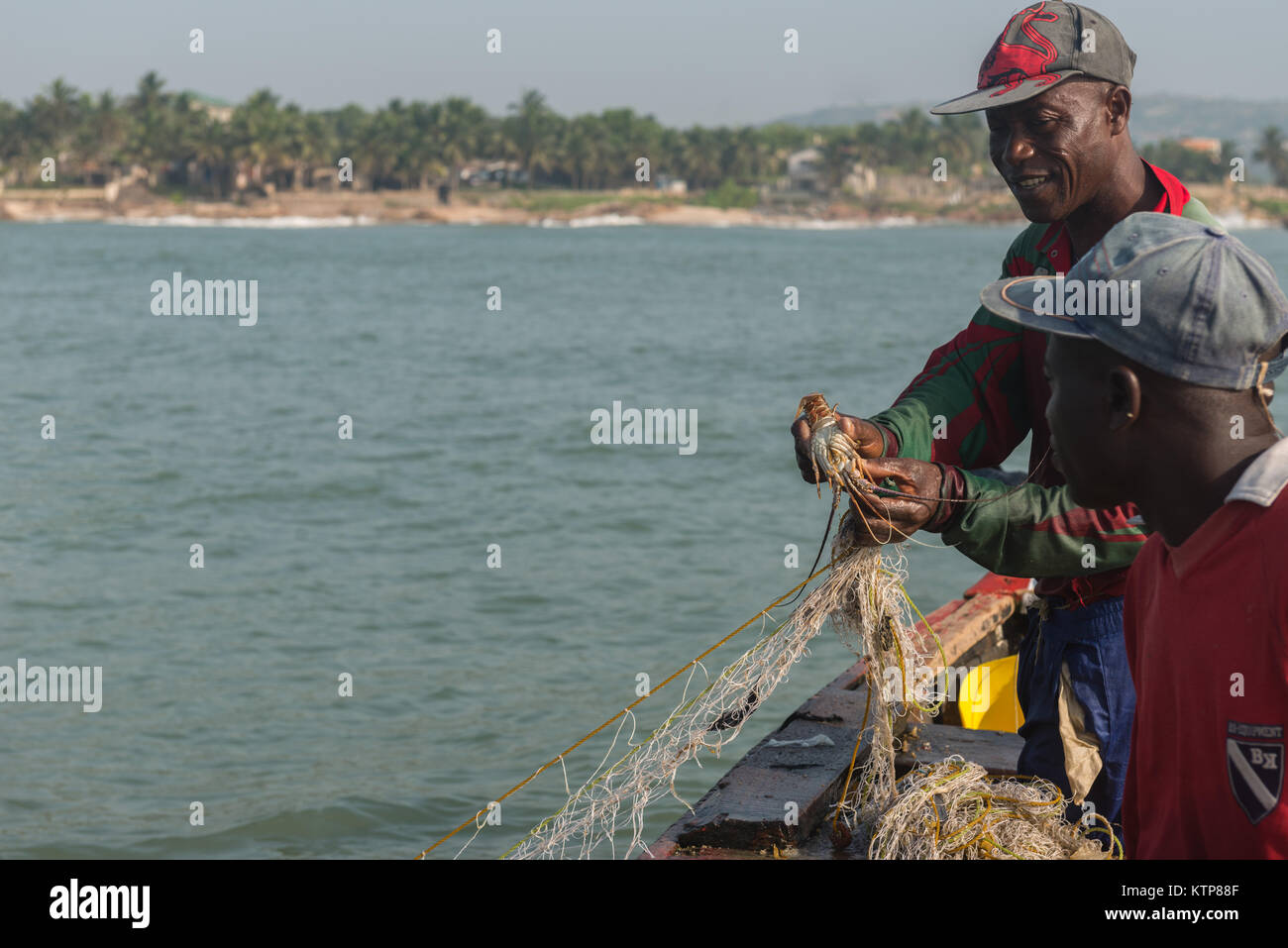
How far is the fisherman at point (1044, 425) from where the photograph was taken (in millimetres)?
3057

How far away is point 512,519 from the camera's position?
15266 millimetres

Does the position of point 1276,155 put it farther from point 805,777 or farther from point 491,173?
point 805,777

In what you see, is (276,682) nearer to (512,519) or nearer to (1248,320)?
(512,519)

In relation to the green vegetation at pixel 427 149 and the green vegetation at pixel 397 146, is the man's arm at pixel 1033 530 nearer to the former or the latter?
the green vegetation at pixel 427 149

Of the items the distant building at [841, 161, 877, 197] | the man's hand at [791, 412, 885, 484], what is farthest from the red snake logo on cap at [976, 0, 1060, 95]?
the distant building at [841, 161, 877, 197]

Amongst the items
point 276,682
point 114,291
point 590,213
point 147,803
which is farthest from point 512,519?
point 590,213

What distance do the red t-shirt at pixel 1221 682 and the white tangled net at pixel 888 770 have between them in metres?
1.40

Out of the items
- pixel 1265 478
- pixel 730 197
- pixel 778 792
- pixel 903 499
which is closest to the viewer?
pixel 1265 478

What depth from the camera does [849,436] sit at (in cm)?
306

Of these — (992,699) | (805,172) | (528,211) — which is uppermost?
(805,172)

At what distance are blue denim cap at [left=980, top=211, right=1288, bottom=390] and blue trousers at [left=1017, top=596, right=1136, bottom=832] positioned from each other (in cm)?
157

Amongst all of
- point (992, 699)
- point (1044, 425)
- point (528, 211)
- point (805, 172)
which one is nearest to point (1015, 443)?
point (1044, 425)

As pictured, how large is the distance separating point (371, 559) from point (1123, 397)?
1192 cm
